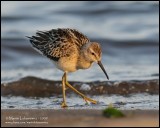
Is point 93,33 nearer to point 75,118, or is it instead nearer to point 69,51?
point 69,51

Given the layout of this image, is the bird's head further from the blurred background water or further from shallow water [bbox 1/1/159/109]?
the blurred background water

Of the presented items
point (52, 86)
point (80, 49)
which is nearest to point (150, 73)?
point (52, 86)

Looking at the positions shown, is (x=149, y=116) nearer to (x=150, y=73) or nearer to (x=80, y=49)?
(x=80, y=49)

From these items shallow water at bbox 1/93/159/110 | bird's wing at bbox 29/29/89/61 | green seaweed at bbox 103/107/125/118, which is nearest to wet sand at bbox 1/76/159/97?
shallow water at bbox 1/93/159/110

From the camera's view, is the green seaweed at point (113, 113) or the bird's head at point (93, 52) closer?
the green seaweed at point (113, 113)

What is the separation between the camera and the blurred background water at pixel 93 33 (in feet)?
43.5

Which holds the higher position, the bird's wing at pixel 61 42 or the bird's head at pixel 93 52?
the bird's wing at pixel 61 42

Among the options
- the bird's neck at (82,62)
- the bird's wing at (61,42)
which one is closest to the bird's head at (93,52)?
the bird's neck at (82,62)

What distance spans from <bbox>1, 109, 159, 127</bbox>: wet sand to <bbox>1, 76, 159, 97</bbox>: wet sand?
3.18m

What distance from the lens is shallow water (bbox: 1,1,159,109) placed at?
1304cm

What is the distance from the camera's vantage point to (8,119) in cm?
791

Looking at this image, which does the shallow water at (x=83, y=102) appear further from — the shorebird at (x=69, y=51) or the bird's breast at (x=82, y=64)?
the bird's breast at (x=82, y=64)

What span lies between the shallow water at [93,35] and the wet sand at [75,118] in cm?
165

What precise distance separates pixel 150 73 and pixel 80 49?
3054 millimetres
